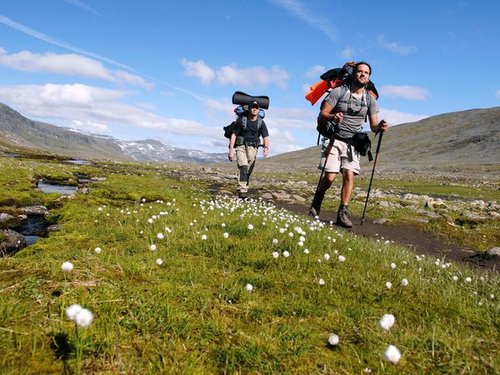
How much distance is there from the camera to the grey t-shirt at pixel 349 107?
12258mm

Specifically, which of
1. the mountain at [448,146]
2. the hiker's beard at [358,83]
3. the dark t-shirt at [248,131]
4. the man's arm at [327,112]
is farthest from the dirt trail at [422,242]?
the mountain at [448,146]

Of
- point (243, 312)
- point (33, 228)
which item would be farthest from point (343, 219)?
point (33, 228)

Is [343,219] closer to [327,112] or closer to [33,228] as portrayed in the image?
[327,112]

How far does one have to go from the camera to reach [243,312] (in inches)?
193

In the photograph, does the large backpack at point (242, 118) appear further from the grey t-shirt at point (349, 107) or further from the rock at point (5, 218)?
the rock at point (5, 218)

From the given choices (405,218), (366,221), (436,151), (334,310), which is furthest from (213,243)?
(436,151)

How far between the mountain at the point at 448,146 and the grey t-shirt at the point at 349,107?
8600cm

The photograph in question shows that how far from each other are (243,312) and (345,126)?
9.01 meters

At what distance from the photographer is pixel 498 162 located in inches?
3986

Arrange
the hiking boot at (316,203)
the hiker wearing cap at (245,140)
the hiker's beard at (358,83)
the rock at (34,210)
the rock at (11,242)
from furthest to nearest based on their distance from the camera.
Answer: the hiker wearing cap at (245,140) → the rock at (34,210) → the hiking boot at (316,203) → the hiker's beard at (358,83) → the rock at (11,242)

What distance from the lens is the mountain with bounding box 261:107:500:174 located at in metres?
108

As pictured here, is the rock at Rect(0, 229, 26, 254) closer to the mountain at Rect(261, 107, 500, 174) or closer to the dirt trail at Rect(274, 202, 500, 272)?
the dirt trail at Rect(274, 202, 500, 272)

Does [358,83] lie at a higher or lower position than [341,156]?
higher

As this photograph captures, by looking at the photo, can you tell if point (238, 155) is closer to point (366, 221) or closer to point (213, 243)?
point (366, 221)
